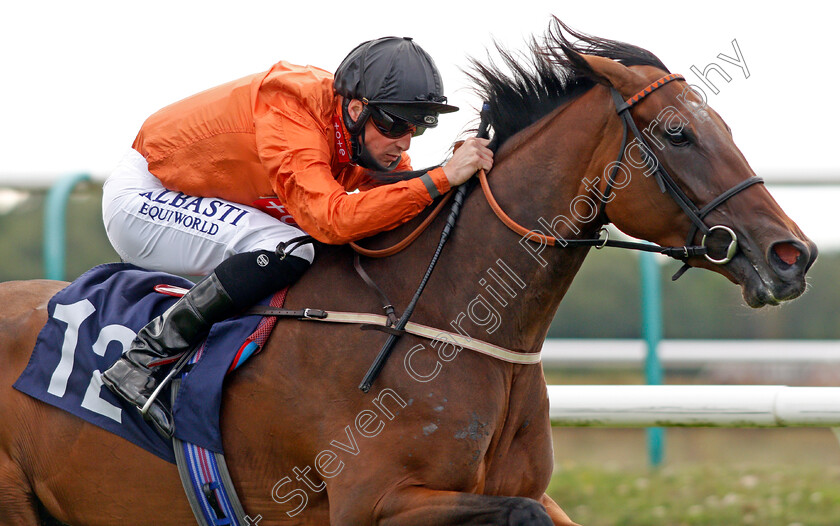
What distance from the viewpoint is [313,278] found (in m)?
3.16

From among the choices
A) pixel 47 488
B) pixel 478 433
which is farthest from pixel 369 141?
pixel 47 488

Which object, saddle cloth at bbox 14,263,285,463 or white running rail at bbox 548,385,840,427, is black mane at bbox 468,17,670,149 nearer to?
saddle cloth at bbox 14,263,285,463

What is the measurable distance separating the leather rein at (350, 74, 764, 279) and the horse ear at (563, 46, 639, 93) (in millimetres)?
33

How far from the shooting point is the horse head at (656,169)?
2.67 meters

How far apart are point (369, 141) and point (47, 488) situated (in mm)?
1691

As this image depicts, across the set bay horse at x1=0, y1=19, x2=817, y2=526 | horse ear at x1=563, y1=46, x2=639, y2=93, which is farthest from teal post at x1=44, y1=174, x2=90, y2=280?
horse ear at x1=563, y1=46, x2=639, y2=93

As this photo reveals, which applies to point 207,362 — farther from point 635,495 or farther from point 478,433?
point 635,495

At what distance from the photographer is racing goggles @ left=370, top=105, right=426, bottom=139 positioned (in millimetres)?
3174

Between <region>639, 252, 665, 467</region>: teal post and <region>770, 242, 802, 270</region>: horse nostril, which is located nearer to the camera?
<region>770, 242, 802, 270</region>: horse nostril

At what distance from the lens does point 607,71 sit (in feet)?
9.62

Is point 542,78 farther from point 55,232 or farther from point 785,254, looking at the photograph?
point 55,232

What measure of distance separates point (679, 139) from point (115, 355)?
2.01m

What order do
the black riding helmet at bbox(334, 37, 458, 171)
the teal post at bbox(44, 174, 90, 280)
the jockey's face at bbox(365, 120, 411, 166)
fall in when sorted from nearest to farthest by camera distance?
the black riding helmet at bbox(334, 37, 458, 171) → the jockey's face at bbox(365, 120, 411, 166) → the teal post at bbox(44, 174, 90, 280)

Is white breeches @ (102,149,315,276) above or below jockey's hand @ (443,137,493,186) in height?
below
